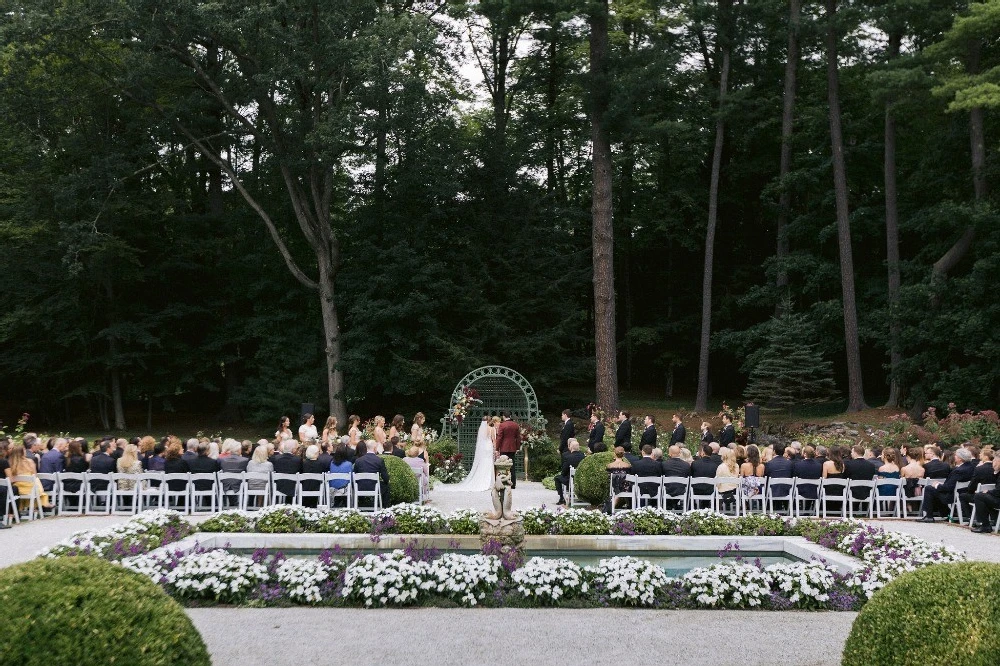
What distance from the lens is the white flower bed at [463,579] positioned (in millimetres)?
8141

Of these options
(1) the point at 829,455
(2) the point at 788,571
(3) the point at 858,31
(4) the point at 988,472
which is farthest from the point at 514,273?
(2) the point at 788,571

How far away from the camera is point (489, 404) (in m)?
26.0

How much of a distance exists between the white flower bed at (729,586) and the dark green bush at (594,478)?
5.92m

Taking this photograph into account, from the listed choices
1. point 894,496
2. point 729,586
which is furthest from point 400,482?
point 894,496

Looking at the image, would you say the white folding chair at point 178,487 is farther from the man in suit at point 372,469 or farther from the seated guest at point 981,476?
the seated guest at point 981,476

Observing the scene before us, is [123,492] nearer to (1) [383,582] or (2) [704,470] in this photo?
(1) [383,582]

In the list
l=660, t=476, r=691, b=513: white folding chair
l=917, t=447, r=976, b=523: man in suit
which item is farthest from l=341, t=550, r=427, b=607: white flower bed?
l=917, t=447, r=976, b=523: man in suit

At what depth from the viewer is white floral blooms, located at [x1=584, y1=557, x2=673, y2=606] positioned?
810 centimetres

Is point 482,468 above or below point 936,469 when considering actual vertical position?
below

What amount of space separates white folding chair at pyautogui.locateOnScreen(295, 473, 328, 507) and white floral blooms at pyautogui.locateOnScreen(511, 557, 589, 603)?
18.5 feet

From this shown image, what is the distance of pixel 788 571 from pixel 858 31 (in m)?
26.9

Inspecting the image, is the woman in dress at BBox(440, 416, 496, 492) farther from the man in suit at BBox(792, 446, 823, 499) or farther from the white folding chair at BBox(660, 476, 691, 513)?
the man in suit at BBox(792, 446, 823, 499)

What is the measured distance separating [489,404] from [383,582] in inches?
708

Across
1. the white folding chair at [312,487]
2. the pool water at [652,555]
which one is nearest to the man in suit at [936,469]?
the pool water at [652,555]
